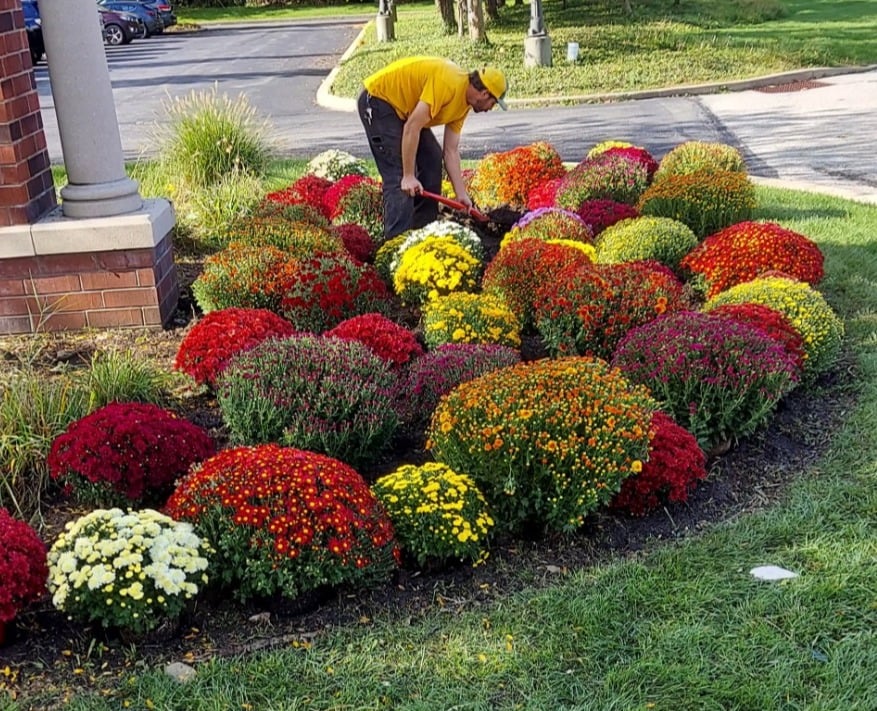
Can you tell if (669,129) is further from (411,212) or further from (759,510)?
(759,510)

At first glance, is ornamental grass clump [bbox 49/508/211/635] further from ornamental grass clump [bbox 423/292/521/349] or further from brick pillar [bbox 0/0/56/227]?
brick pillar [bbox 0/0/56/227]

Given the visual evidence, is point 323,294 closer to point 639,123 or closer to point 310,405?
point 310,405

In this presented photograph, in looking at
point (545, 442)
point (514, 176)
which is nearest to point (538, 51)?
point (514, 176)

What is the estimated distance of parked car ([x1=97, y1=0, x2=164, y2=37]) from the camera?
34500 mm

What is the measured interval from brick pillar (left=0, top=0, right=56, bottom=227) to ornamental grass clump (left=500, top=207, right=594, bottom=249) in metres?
2.96

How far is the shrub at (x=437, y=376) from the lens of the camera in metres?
4.26

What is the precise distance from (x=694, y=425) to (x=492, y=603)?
1390 mm

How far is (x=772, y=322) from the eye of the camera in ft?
15.0

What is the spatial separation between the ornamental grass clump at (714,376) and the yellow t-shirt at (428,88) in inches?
101

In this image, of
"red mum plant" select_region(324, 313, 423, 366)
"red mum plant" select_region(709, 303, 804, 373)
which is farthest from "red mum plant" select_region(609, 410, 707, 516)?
"red mum plant" select_region(324, 313, 423, 366)

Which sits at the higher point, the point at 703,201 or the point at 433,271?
the point at 703,201

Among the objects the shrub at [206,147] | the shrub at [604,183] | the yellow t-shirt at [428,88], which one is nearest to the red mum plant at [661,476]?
the yellow t-shirt at [428,88]

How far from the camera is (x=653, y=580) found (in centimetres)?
325

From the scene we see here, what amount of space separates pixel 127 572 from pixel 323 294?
8.84ft
